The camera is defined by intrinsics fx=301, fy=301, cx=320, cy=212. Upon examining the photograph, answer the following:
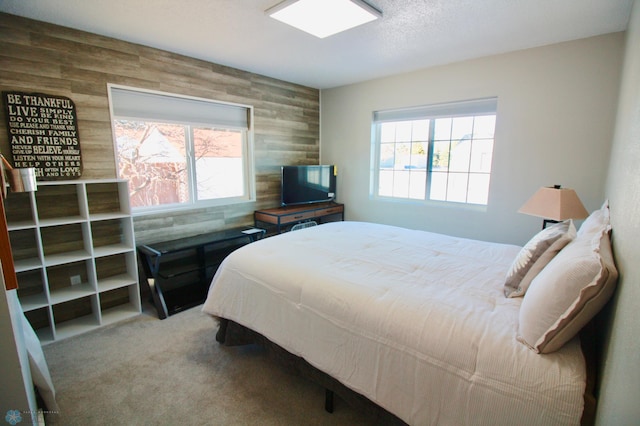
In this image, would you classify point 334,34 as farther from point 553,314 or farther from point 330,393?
point 330,393

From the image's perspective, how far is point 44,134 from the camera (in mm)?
2453

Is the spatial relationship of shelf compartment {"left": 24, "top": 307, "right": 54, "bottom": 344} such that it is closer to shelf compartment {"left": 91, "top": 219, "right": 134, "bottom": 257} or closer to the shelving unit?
the shelving unit

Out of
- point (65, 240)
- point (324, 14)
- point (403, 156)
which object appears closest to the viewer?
Answer: point (324, 14)

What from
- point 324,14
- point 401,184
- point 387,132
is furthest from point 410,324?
point 387,132

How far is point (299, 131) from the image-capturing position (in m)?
4.55

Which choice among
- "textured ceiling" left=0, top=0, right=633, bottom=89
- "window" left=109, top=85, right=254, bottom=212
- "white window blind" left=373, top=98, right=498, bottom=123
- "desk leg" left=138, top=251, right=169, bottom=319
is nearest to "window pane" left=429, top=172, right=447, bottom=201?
"white window blind" left=373, top=98, right=498, bottom=123

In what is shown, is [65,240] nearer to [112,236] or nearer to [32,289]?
[112,236]

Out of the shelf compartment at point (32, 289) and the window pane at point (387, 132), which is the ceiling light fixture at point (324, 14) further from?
the shelf compartment at point (32, 289)

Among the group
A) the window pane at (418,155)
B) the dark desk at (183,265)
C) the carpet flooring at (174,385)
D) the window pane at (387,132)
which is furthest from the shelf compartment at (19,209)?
the window pane at (418,155)

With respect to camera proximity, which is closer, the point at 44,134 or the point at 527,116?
the point at 44,134

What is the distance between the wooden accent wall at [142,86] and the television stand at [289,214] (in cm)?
19

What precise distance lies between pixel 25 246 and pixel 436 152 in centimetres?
427

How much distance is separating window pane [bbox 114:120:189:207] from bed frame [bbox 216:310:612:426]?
1.70 metres

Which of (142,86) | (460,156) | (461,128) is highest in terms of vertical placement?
(142,86)
